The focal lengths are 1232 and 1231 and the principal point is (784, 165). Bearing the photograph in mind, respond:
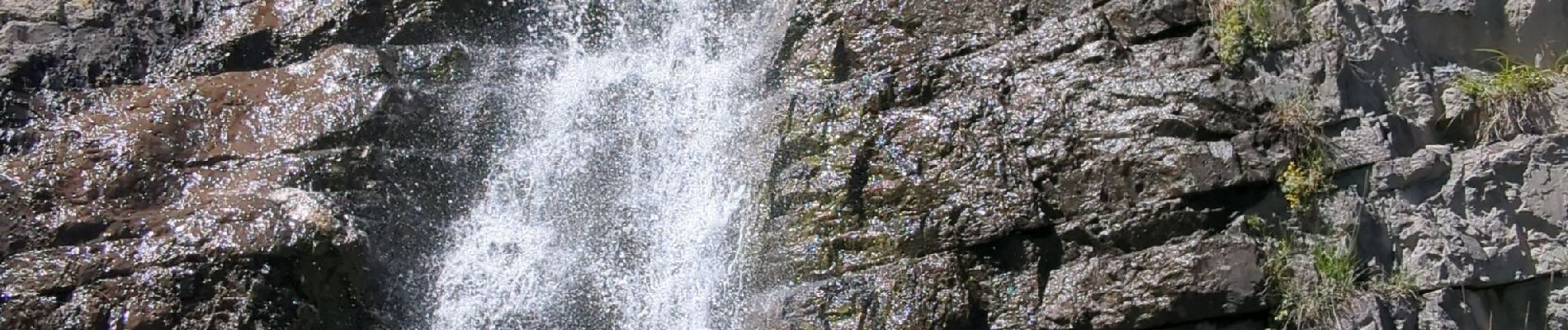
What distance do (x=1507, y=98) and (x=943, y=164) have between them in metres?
2.28

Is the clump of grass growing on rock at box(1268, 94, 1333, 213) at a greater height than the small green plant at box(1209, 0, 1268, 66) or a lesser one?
lesser

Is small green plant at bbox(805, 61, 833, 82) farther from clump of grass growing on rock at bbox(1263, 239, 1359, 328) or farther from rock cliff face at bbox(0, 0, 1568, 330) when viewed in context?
clump of grass growing on rock at bbox(1263, 239, 1359, 328)

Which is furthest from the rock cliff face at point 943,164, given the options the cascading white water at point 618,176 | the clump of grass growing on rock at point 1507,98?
the cascading white water at point 618,176

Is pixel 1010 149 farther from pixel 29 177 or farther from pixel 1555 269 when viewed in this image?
pixel 29 177

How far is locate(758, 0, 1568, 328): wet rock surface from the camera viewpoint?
488cm

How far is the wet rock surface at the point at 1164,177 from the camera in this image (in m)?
4.88

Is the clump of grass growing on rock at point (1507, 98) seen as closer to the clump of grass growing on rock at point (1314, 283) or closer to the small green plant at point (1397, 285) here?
the small green plant at point (1397, 285)

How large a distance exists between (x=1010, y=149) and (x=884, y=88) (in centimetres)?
71

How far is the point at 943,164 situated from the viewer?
5.40 meters

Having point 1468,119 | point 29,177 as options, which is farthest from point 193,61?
point 1468,119

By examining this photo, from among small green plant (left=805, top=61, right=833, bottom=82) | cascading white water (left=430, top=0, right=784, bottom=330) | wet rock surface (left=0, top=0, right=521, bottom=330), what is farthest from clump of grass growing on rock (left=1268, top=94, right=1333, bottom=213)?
wet rock surface (left=0, top=0, right=521, bottom=330)

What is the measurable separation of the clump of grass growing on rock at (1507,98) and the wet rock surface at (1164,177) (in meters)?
0.04

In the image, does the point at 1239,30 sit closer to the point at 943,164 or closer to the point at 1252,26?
the point at 1252,26

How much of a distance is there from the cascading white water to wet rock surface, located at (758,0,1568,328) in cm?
44
